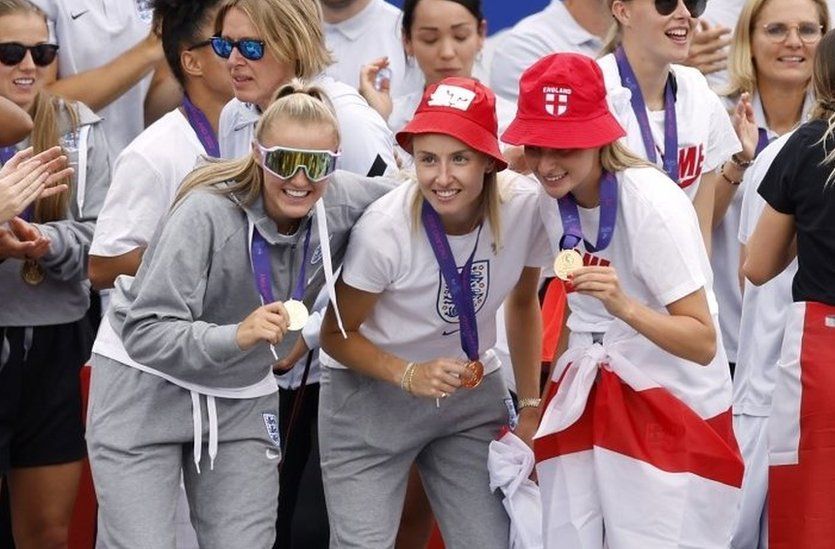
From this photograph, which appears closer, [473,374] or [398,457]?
[473,374]

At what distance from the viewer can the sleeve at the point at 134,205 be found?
17.6 ft

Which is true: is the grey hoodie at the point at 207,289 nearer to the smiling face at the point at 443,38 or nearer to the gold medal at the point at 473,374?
the gold medal at the point at 473,374

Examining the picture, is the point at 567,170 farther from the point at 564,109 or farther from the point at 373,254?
the point at 373,254

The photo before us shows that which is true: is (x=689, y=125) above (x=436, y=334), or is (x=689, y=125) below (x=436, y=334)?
above

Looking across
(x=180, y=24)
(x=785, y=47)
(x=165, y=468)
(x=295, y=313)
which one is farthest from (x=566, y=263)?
(x=785, y=47)

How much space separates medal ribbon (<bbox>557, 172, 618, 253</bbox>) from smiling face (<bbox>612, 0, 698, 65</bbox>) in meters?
1.00

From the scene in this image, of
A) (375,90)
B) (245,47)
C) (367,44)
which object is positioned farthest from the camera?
(367,44)

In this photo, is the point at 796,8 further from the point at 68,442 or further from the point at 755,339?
the point at 68,442

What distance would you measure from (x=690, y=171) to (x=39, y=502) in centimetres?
239

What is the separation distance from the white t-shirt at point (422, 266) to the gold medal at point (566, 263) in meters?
0.38

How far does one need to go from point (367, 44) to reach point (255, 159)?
2.34 m

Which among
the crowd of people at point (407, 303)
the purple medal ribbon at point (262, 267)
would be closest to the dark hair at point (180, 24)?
the crowd of people at point (407, 303)

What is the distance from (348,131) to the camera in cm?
552

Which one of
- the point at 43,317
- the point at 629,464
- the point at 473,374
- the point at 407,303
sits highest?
the point at 407,303
